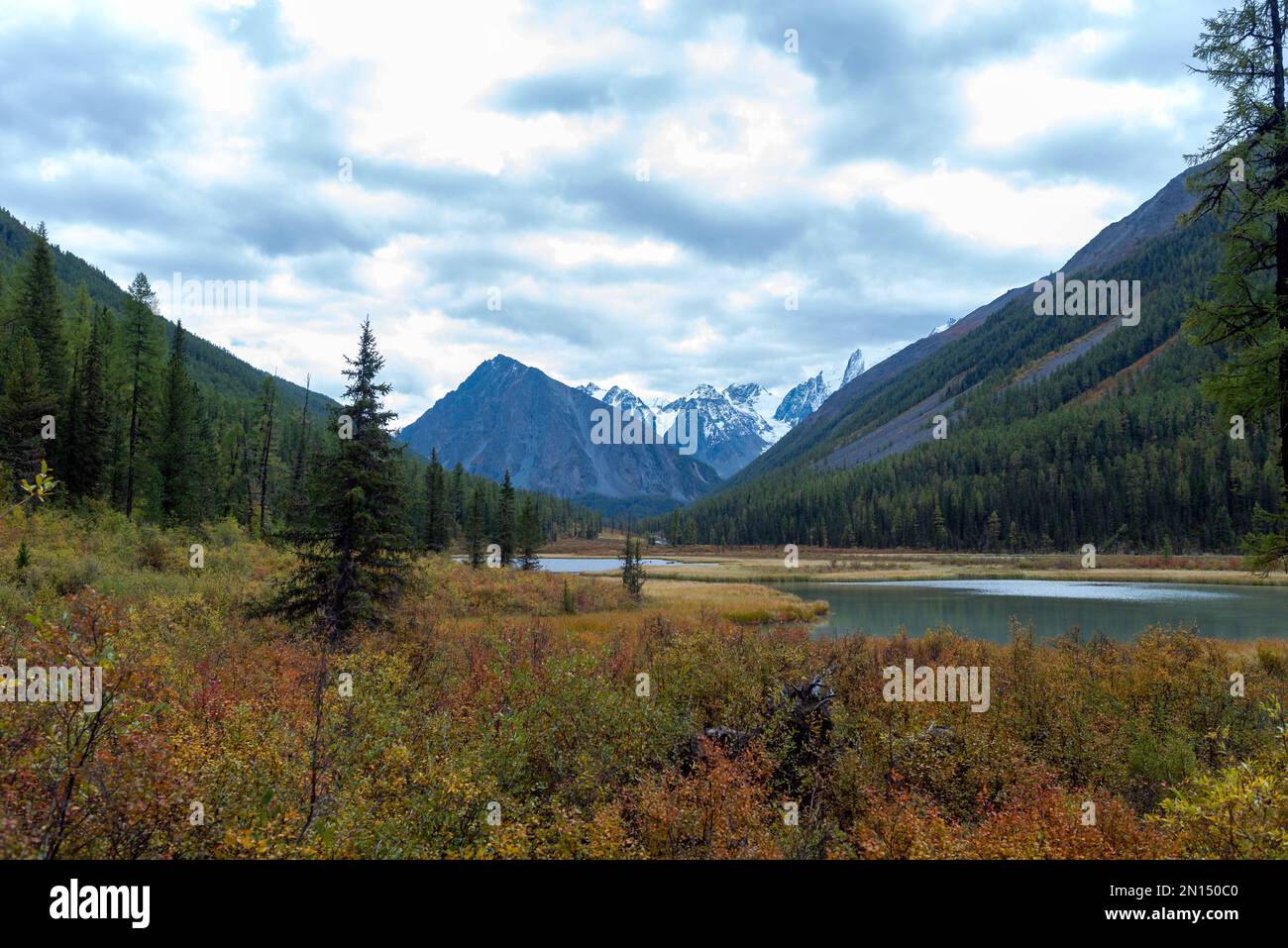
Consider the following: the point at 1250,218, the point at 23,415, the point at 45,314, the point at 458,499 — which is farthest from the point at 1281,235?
the point at 458,499

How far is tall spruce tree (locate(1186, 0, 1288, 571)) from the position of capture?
37.1ft

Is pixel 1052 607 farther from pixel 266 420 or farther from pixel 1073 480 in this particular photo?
pixel 1073 480

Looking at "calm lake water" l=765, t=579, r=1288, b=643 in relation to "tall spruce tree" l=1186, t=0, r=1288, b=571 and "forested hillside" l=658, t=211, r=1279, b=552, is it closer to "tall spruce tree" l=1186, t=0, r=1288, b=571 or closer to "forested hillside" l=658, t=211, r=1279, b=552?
"tall spruce tree" l=1186, t=0, r=1288, b=571

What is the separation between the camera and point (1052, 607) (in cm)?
4662

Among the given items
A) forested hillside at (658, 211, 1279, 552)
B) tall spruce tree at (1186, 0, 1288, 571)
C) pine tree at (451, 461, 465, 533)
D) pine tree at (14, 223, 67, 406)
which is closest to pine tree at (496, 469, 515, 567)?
pine tree at (14, 223, 67, 406)

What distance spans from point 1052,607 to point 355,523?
1962 inches

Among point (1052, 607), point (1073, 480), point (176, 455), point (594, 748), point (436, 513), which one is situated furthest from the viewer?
point (1073, 480)

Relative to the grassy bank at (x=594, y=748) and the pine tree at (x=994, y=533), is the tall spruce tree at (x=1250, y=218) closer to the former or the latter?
the grassy bank at (x=594, y=748)

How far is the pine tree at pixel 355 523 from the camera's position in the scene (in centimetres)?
1802

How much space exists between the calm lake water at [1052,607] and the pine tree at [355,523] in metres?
21.1

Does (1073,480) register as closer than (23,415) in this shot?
No

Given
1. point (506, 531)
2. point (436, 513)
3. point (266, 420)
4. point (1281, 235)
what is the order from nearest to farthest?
point (1281, 235) < point (266, 420) < point (436, 513) < point (506, 531)

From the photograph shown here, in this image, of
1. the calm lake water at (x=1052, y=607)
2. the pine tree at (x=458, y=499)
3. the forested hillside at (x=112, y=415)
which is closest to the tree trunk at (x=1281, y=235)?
the calm lake water at (x=1052, y=607)
